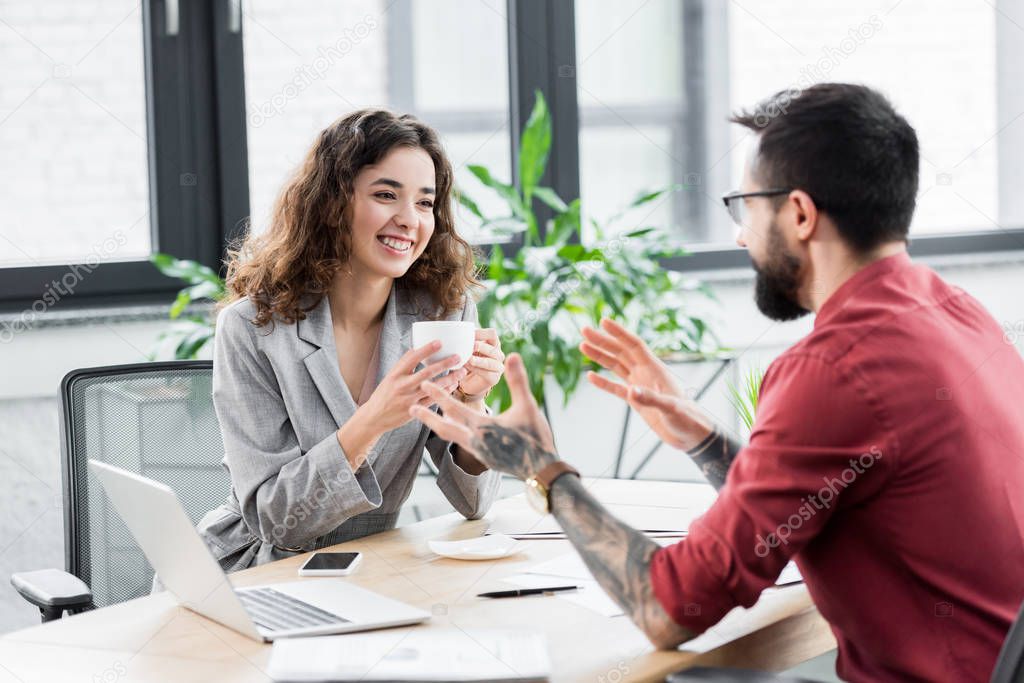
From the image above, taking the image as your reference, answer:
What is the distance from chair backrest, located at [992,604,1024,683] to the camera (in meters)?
1.04

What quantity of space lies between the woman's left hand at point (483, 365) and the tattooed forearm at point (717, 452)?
39cm

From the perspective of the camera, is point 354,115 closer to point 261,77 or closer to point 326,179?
point 326,179

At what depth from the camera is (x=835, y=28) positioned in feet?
13.2

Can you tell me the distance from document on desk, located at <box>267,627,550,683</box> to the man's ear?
56cm

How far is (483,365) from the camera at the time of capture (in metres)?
1.79

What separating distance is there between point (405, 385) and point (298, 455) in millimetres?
283

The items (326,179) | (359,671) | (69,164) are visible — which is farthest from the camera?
(69,164)

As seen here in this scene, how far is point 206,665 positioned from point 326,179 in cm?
104

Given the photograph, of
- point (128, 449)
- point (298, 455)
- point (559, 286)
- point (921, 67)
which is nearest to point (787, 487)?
point (298, 455)

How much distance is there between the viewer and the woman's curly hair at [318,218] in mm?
1978

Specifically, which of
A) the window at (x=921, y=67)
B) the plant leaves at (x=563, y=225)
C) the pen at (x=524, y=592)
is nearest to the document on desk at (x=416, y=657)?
the pen at (x=524, y=592)

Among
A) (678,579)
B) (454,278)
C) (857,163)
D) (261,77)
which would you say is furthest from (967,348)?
(261,77)

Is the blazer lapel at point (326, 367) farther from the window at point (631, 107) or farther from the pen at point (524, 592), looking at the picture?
the window at point (631, 107)

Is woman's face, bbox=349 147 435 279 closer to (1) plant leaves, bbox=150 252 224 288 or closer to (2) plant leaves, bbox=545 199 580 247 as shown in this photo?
(1) plant leaves, bbox=150 252 224 288
